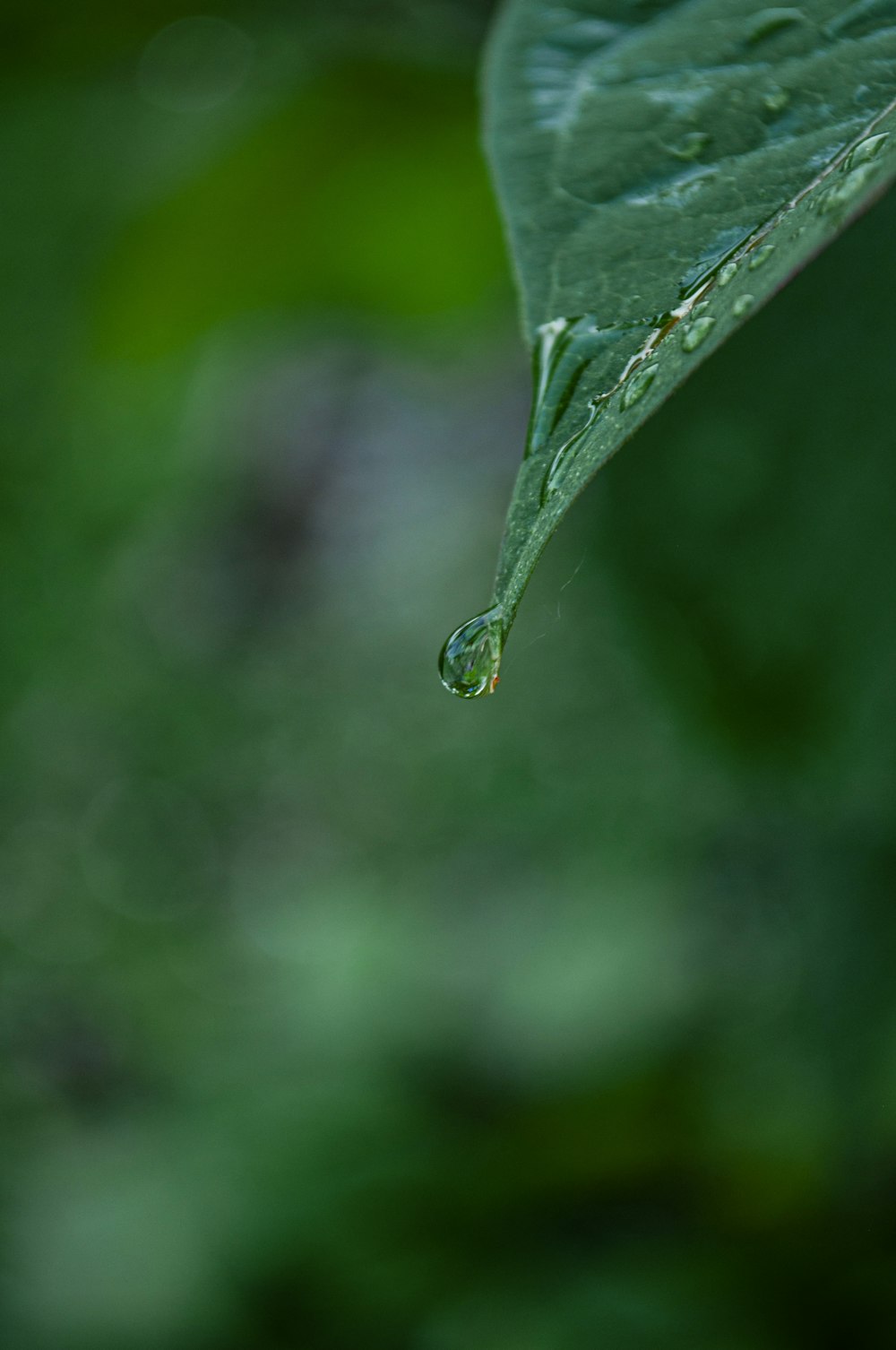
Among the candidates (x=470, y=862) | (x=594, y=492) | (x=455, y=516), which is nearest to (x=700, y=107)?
(x=594, y=492)

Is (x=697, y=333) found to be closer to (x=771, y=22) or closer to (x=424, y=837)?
(x=771, y=22)

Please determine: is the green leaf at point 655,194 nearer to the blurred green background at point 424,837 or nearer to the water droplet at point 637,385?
the water droplet at point 637,385

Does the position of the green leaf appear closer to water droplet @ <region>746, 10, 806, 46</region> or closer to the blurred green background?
water droplet @ <region>746, 10, 806, 46</region>

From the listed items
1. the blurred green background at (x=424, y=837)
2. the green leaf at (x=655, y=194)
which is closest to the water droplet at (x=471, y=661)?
the green leaf at (x=655, y=194)

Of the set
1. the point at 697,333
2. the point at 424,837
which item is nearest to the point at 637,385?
the point at 697,333

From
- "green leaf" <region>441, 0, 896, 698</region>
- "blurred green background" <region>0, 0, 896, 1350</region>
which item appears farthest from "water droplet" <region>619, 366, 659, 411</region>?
"blurred green background" <region>0, 0, 896, 1350</region>

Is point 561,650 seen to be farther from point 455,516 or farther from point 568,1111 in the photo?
point 568,1111

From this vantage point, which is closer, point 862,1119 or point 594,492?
point 594,492
